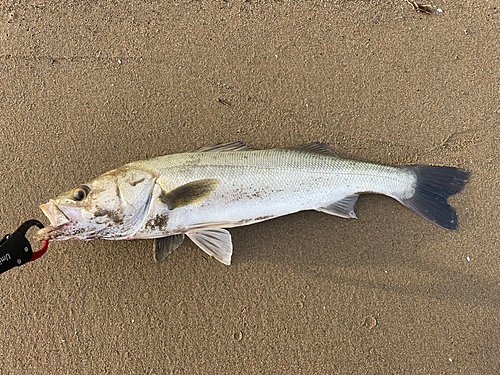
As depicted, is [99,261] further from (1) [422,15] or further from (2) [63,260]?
(1) [422,15]

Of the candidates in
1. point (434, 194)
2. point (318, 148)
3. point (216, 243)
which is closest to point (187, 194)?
point (216, 243)

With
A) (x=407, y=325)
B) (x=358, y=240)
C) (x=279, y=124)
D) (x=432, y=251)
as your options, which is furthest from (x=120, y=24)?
Answer: (x=407, y=325)

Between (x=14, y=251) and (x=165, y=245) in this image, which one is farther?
(x=165, y=245)

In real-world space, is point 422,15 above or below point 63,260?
above

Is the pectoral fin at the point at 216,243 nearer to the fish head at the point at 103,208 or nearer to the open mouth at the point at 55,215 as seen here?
A: the fish head at the point at 103,208

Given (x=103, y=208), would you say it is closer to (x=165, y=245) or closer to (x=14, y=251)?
(x=165, y=245)

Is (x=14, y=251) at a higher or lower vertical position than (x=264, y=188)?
higher
